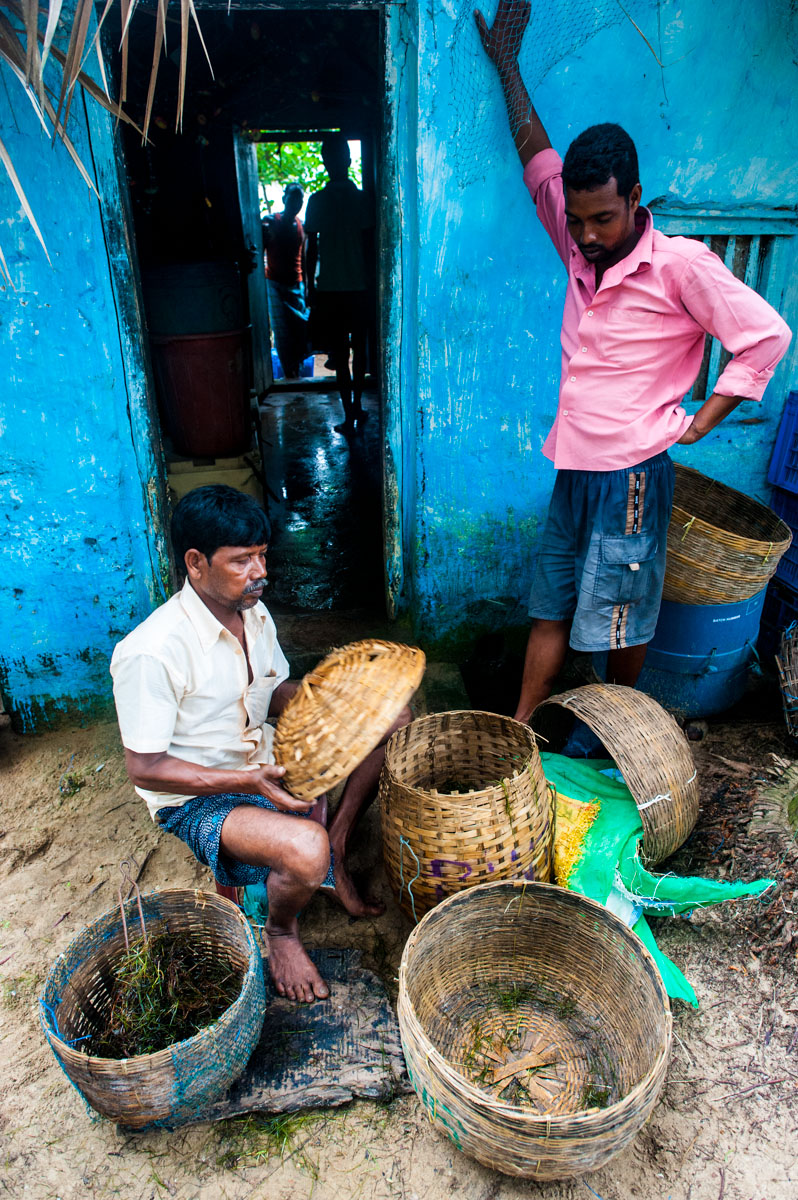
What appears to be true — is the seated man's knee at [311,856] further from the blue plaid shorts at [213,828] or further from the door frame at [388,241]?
the door frame at [388,241]

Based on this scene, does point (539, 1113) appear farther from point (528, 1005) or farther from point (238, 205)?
point (238, 205)

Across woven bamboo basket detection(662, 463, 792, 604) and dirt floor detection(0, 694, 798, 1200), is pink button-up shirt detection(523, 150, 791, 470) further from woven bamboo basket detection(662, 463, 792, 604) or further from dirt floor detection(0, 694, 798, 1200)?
dirt floor detection(0, 694, 798, 1200)

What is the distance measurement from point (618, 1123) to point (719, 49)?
360 centimetres

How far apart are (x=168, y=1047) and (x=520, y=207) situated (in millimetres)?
3038

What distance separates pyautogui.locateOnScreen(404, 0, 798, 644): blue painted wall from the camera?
288cm

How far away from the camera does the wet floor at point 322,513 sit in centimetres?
446

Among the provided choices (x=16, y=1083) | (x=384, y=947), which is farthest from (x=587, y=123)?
(x=16, y=1083)

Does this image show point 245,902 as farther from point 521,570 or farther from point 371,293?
point 371,293

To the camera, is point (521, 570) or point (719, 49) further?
point (521, 570)

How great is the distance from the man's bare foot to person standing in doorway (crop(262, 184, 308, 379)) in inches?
380

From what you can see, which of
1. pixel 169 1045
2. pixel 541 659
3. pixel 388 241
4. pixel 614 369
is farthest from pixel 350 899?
pixel 388 241

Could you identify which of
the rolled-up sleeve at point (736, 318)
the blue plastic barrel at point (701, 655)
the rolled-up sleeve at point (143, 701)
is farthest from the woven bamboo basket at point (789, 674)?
the rolled-up sleeve at point (143, 701)

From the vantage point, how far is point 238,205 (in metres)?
7.50

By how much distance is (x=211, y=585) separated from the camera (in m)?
2.11
